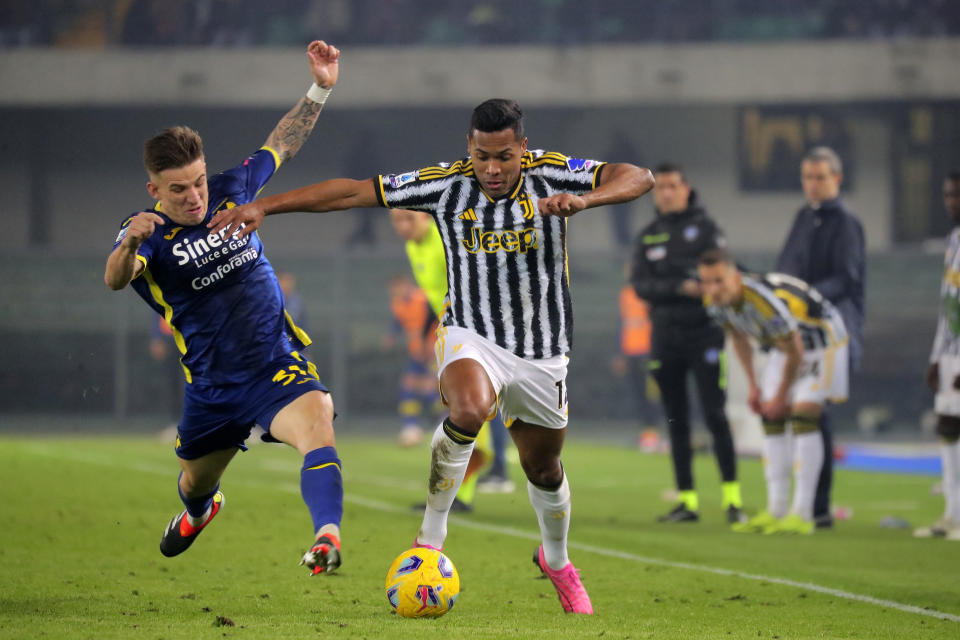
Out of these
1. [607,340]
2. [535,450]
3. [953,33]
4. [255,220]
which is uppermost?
[953,33]

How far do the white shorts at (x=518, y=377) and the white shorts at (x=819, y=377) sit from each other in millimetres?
3474

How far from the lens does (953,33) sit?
24359 mm

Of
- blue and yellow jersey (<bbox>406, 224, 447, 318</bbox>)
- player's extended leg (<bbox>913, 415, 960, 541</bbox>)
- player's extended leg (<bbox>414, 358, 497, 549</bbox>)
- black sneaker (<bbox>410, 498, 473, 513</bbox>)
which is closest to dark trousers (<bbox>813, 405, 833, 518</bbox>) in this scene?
player's extended leg (<bbox>913, 415, 960, 541</bbox>)

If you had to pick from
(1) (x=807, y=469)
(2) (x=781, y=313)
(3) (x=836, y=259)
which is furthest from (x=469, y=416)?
(3) (x=836, y=259)

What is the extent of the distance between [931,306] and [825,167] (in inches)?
413

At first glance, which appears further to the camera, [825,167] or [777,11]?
[777,11]

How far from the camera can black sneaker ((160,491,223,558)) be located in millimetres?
6062

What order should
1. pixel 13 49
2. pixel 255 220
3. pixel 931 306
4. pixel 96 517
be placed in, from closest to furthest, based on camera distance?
pixel 255 220, pixel 96 517, pixel 931 306, pixel 13 49

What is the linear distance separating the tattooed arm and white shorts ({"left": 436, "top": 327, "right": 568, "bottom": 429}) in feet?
4.12

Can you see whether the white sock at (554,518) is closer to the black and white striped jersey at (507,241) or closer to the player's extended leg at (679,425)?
the black and white striped jersey at (507,241)

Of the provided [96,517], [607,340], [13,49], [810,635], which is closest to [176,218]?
[810,635]

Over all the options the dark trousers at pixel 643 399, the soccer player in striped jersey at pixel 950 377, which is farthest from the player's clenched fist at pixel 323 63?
the dark trousers at pixel 643 399

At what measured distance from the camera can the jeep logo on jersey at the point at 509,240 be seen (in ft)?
17.2

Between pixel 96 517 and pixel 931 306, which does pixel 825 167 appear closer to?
pixel 96 517
